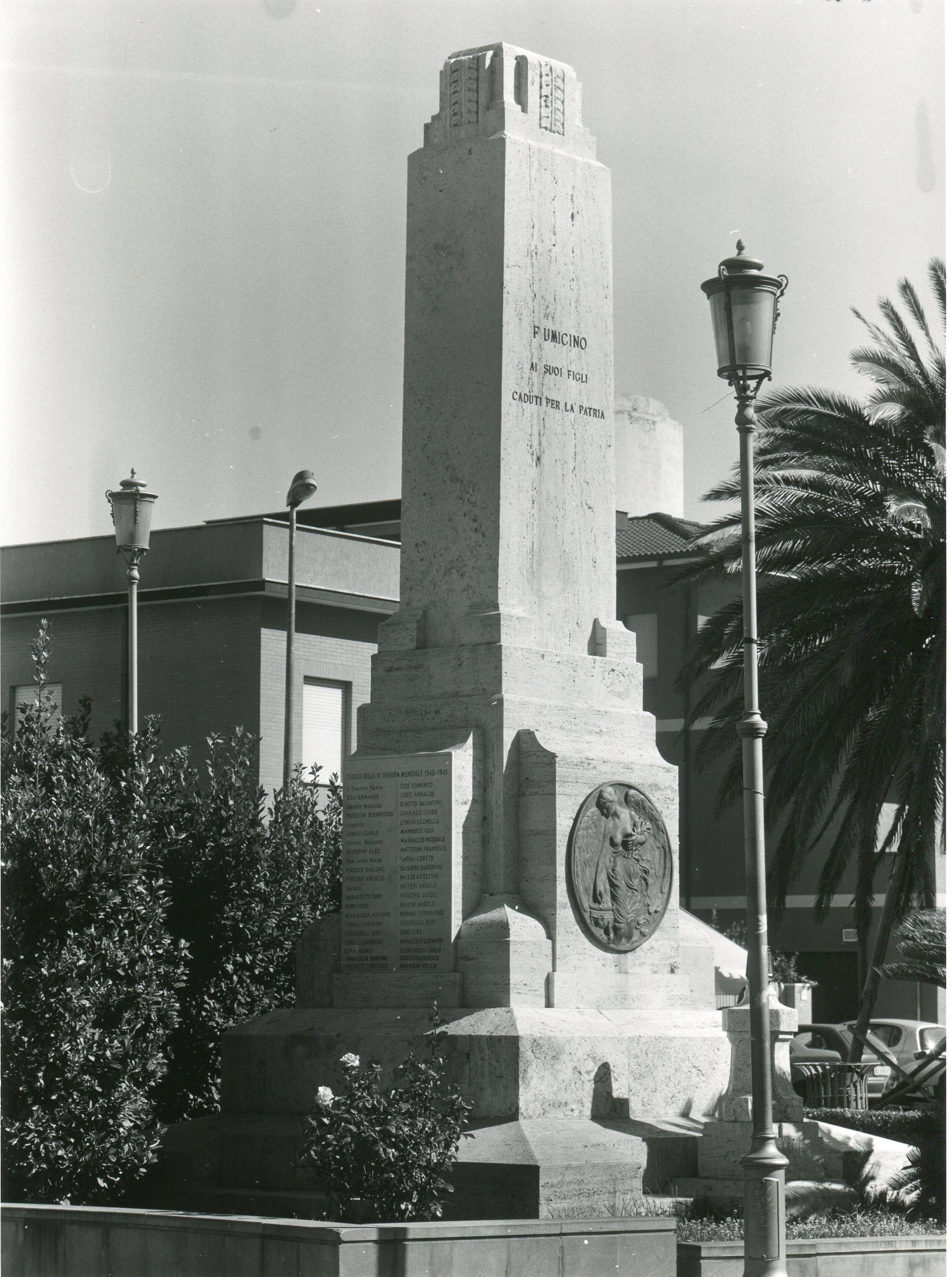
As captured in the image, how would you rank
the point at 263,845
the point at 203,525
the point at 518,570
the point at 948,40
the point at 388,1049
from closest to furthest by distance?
the point at 948,40 → the point at 388,1049 → the point at 518,570 → the point at 263,845 → the point at 203,525

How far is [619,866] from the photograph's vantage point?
44.4 feet

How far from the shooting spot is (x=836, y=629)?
19734 millimetres

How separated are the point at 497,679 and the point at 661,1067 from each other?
8.33ft

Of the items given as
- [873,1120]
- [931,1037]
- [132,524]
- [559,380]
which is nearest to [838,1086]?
[873,1120]

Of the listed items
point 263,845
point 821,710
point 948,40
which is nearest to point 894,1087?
point 821,710

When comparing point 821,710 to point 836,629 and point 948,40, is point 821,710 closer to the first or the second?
point 836,629

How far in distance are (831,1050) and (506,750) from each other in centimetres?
2050

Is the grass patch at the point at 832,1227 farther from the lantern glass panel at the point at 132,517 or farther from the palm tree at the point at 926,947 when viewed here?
the lantern glass panel at the point at 132,517

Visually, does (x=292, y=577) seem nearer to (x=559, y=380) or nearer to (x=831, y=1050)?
(x=831, y=1050)

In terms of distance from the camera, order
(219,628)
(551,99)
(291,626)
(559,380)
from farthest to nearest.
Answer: (219,628) → (291,626) → (551,99) → (559,380)

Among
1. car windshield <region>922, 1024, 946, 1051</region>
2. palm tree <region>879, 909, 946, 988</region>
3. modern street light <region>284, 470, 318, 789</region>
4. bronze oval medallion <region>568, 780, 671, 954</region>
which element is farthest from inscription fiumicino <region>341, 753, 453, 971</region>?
car windshield <region>922, 1024, 946, 1051</region>

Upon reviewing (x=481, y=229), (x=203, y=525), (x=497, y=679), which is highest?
(x=203, y=525)

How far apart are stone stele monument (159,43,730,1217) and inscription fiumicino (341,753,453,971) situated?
17 mm

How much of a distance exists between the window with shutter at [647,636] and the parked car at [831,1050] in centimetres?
1039
